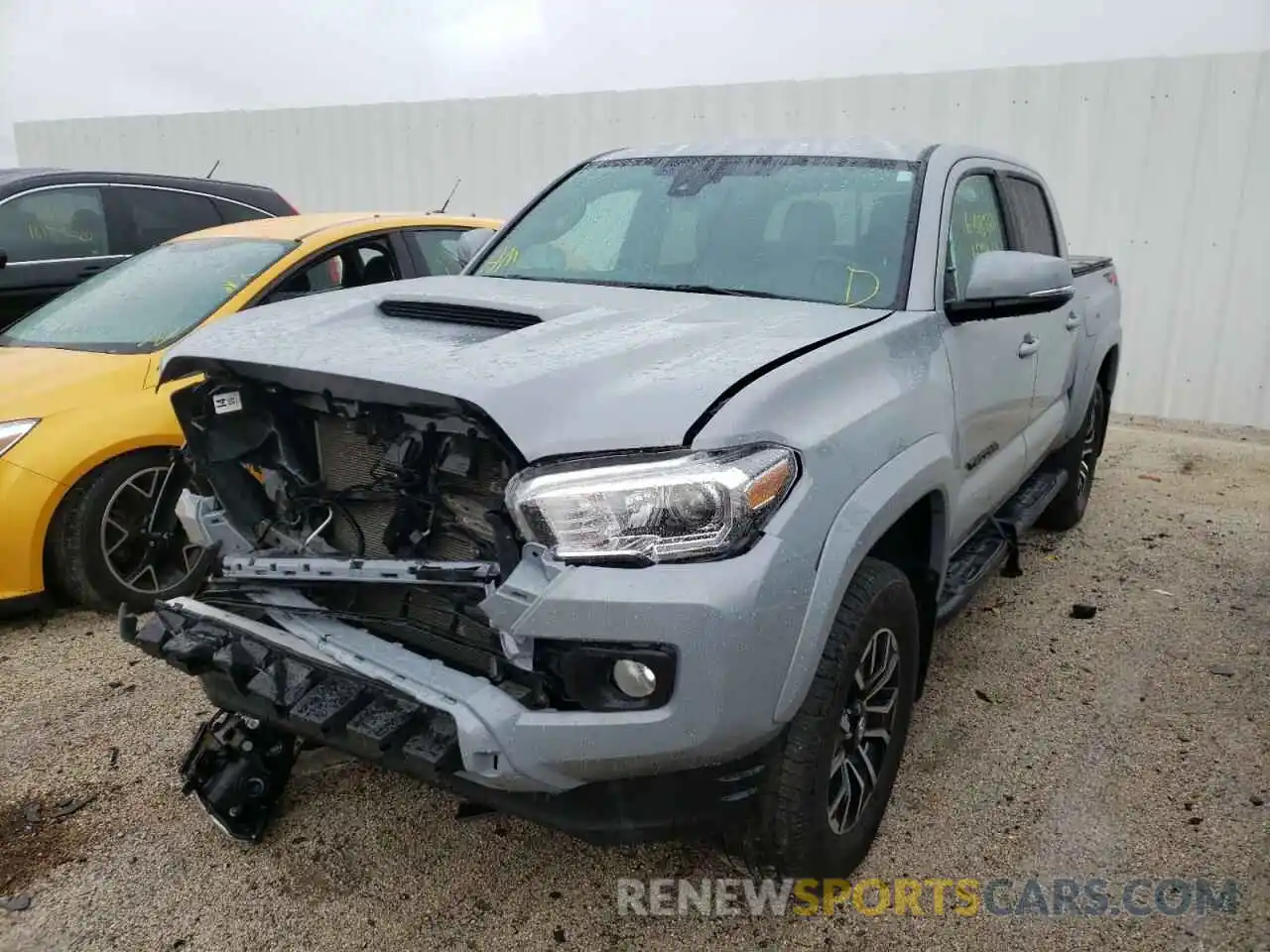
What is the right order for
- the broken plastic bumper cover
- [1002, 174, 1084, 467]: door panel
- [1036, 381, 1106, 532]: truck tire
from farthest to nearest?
1. [1036, 381, 1106, 532]: truck tire
2. [1002, 174, 1084, 467]: door panel
3. the broken plastic bumper cover

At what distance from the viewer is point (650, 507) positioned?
6.17 feet

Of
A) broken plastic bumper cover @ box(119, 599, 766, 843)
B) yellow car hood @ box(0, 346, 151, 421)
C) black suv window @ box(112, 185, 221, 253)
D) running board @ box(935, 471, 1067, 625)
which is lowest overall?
running board @ box(935, 471, 1067, 625)

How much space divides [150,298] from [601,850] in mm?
3319

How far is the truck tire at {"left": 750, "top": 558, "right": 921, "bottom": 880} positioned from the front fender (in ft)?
0.37

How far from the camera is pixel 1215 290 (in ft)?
25.2

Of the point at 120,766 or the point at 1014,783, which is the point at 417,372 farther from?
the point at 1014,783

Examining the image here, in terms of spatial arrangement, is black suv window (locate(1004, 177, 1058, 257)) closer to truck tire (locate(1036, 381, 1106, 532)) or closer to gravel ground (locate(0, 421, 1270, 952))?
truck tire (locate(1036, 381, 1106, 532))

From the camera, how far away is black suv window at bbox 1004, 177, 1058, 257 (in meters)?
3.94

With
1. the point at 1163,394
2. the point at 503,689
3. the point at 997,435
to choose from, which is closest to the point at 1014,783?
the point at 997,435

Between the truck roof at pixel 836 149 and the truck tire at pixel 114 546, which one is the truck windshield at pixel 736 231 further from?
the truck tire at pixel 114 546

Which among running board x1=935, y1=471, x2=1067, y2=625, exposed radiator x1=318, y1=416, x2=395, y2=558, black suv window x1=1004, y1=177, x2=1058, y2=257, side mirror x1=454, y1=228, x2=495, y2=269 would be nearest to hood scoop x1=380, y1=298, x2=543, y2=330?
exposed radiator x1=318, y1=416, x2=395, y2=558

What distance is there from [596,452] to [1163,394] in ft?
25.3

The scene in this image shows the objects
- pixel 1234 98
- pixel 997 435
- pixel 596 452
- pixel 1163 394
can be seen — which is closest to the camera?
pixel 596 452

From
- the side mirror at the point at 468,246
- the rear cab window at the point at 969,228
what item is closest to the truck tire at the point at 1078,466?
the rear cab window at the point at 969,228
